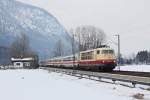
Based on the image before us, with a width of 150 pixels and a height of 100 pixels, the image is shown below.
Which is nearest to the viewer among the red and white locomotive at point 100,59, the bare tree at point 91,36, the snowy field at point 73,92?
the snowy field at point 73,92

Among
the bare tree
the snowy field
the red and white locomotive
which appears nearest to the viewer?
the snowy field

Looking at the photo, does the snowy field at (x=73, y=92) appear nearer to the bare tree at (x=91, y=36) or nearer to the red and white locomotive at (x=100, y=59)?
the red and white locomotive at (x=100, y=59)

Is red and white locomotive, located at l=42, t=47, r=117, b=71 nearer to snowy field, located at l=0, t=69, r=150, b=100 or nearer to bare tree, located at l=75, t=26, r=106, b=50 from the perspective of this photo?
snowy field, located at l=0, t=69, r=150, b=100

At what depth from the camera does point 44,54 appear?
194 m

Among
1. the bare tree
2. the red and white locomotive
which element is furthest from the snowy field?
the bare tree

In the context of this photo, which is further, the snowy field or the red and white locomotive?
the red and white locomotive

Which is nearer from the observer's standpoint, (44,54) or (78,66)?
(78,66)

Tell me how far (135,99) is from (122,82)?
10.5m

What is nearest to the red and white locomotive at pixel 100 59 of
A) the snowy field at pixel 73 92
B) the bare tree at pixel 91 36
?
the snowy field at pixel 73 92

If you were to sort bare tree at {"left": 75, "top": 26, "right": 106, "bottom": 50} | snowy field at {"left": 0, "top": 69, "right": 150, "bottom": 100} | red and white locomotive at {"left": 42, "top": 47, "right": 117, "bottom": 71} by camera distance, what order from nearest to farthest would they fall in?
snowy field at {"left": 0, "top": 69, "right": 150, "bottom": 100}
red and white locomotive at {"left": 42, "top": 47, "right": 117, "bottom": 71}
bare tree at {"left": 75, "top": 26, "right": 106, "bottom": 50}

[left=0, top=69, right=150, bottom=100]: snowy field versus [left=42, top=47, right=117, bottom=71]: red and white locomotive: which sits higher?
[left=42, top=47, right=117, bottom=71]: red and white locomotive

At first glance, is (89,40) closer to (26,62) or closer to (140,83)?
(26,62)

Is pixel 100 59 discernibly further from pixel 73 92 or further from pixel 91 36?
pixel 91 36

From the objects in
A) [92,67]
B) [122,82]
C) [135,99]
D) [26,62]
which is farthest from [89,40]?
[135,99]
